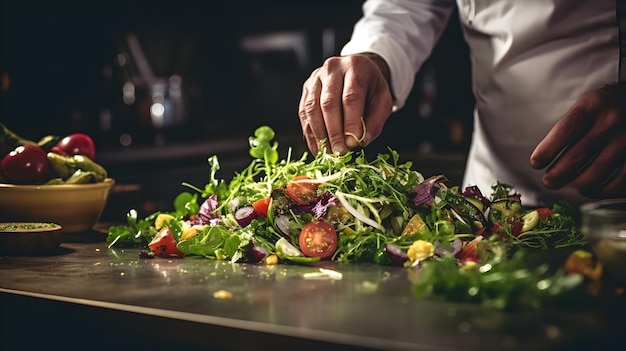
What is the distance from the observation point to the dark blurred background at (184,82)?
448cm

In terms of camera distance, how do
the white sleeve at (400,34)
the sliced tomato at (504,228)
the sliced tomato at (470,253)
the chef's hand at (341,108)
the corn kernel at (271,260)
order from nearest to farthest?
1. the sliced tomato at (470,253)
2. the corn kernel at (271,260)
3. the sliced tomato at (504,228)
4. the chef's hand at (341,108)
5. the white sleeve at (400,34)

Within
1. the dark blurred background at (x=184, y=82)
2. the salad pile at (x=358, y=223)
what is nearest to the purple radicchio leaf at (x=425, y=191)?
the salad pile at (x=358, y=223)

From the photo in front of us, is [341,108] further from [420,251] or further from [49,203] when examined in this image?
[49,203]

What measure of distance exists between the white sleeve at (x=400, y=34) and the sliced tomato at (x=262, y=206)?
82 cm

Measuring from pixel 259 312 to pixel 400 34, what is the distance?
1642 mm

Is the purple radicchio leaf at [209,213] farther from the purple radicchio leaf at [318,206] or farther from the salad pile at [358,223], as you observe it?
the purple radicchio leaf at [318,206]

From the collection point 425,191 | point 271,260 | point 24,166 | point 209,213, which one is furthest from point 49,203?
point 425,191

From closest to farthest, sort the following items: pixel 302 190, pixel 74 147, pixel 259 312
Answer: pixel 259 312, pixel 302 190, pixel 74 147

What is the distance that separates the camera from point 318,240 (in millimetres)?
1649

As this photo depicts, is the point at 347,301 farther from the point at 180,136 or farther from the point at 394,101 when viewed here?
the point at 180,136

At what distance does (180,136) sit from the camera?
5078mm

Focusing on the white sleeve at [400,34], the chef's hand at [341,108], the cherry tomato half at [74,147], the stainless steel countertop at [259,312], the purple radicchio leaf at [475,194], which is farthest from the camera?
the white sleeve at [400,34]

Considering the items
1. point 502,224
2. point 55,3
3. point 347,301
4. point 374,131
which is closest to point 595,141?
point 502,224

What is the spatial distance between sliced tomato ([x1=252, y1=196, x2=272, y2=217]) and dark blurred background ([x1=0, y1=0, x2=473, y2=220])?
84.4 inches
